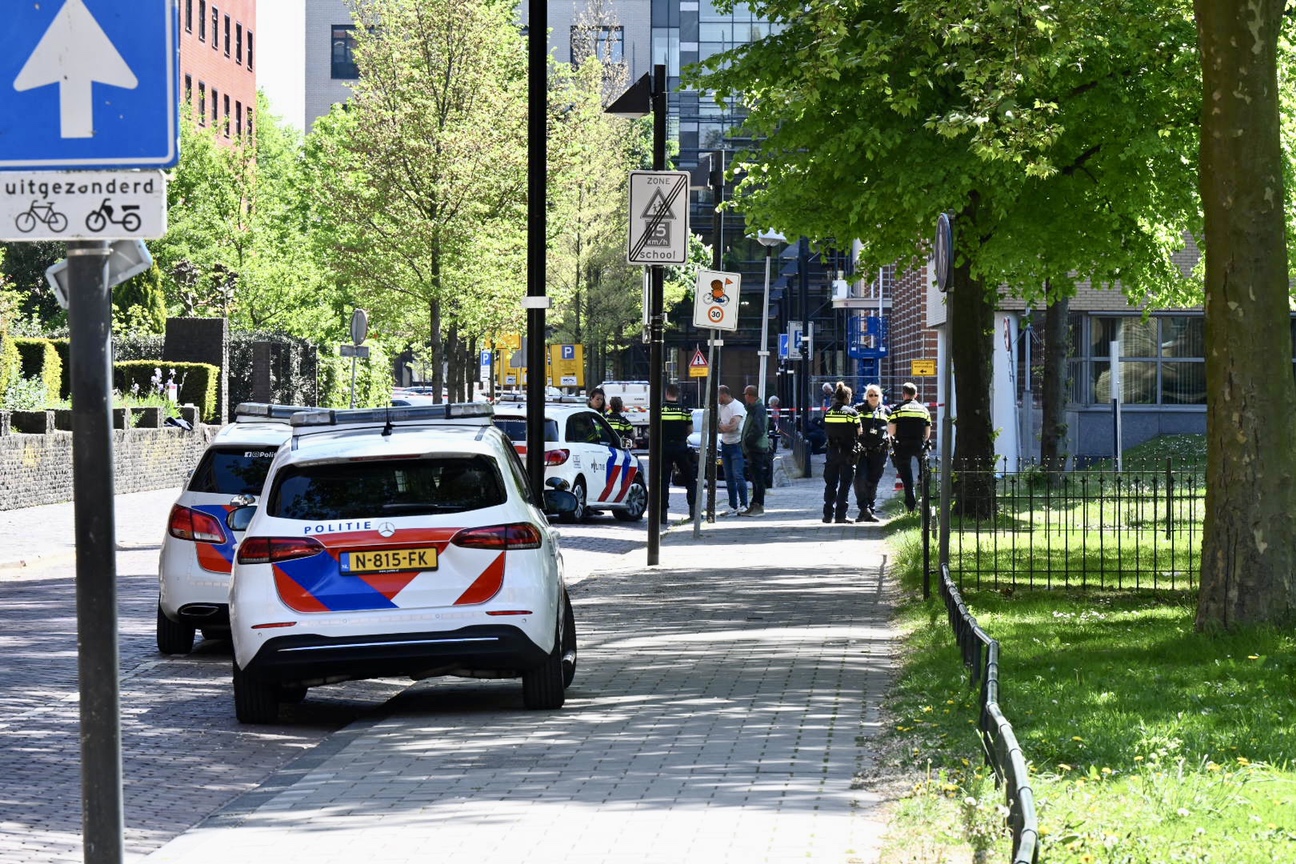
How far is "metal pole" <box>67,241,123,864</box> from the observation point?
14.3 ft

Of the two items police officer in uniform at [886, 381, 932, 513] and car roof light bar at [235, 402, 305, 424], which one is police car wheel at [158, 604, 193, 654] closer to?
car roof light bar at [235, 402, 305, 424]

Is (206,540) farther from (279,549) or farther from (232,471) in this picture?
(279,549)

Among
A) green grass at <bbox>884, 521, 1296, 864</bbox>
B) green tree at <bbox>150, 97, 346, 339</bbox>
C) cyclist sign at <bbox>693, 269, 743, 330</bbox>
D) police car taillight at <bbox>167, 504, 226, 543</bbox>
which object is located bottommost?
green grass at <bbox>884, 521, 1296, 864</bbox>

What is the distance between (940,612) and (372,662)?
17.5 feet

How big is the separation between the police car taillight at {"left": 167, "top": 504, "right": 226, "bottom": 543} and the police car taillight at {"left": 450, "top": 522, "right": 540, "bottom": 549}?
12.8ft

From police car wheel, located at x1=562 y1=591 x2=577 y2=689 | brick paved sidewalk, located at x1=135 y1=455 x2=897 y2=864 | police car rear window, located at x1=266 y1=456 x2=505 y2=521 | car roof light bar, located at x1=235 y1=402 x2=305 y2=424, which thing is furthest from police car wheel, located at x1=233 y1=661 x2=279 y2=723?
car roof light bar, located at x1=235 y1=402 x2=305 y2=424

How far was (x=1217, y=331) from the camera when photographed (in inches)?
462

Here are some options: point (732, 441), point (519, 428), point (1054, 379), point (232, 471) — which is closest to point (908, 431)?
point (732, 441)

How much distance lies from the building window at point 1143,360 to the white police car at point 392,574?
34712 mm

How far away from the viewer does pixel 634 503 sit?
95.3 feet

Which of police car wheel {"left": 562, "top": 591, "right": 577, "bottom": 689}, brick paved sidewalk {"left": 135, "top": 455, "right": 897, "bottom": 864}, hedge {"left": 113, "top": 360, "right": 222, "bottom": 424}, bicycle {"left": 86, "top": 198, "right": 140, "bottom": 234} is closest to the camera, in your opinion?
bicycle {"left": 86, "top": 198, "right": 140, "bottom": 234}

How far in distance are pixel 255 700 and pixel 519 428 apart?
17.1 metres

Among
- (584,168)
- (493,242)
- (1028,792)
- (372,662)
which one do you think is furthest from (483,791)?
(584,168)

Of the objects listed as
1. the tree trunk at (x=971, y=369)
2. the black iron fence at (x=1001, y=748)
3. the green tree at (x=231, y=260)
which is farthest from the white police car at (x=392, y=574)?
the green tree at (x=231, y=260)
